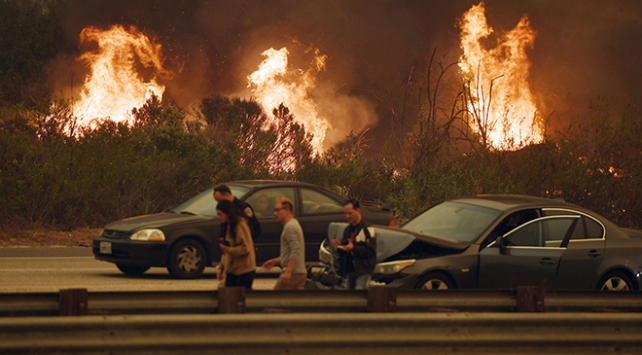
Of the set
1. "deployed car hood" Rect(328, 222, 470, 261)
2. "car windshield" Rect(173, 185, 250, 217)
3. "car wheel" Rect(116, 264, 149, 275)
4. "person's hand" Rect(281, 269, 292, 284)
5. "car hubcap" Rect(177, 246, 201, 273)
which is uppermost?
"car windshield" Rect(173, 185, 250, 217)

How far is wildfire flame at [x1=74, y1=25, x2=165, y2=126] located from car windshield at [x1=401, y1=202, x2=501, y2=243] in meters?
30.6

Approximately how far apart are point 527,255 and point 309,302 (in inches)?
210

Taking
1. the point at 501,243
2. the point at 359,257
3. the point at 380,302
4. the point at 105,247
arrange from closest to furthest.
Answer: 1. the point at 380,302
2. the point at 359,257
3. the point at 501,243
4. the point at 105,247

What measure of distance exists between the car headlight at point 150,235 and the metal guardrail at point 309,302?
28.3 feet

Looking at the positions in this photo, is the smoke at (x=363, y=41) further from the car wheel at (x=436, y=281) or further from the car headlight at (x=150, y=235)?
the car wheel at (x=436, y=281)

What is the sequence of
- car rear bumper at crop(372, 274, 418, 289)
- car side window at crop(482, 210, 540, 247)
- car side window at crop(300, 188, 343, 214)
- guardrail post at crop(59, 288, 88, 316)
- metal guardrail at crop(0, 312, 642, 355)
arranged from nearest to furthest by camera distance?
metal guardrail at crop(0, 312, 642, 355)
guardrail post at crop(59, 288, 88, 316)
car rear bumper at crop(372, 274, 418, 289)
car side window at crop(482, 210, 540, 247)
car side window at crop(300, 188, 343, 214)

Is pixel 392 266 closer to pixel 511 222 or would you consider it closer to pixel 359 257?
pixel 359 257

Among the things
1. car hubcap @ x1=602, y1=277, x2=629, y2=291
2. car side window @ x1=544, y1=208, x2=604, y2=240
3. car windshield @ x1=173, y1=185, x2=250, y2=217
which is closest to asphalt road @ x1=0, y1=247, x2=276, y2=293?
car windshield @ x1=173, y1=185, x2=250, y2=217

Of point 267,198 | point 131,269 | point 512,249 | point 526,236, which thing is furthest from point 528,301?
point 131,269

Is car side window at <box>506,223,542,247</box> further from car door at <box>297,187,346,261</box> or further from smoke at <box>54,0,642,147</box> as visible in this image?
smoke at <box>54,0,642,147</box>

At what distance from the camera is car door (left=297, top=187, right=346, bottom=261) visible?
18.6 meters

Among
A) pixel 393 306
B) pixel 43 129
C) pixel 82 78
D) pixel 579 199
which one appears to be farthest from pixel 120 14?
pixel 393 306

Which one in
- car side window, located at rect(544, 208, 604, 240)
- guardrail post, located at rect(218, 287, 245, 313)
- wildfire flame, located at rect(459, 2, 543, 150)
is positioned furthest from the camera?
wildfire flame, located at rect(459, 2, 543, 150)

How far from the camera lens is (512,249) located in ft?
45.5
